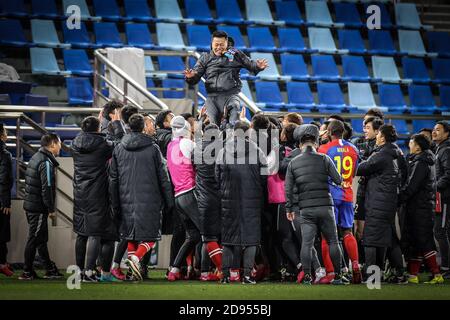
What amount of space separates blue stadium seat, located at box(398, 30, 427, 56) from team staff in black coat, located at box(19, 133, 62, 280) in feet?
33.8

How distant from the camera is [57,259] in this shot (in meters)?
11.7

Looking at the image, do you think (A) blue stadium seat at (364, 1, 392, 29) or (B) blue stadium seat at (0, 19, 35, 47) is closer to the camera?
(B) blue stadium seat at (0, 19, 35, 47)

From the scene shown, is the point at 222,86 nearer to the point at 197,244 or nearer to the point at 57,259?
the point at 197,244

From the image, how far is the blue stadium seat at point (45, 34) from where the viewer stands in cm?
1589

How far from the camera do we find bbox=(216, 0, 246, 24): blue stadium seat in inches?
688

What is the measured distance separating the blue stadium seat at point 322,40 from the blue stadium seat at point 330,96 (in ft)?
2.55

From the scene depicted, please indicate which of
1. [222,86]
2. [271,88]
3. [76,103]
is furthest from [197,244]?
[271,88]

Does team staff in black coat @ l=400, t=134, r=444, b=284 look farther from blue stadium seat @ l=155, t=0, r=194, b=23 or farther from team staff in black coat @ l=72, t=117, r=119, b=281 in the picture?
blue stadium seat @ l=155, t=0, r=194, b=23

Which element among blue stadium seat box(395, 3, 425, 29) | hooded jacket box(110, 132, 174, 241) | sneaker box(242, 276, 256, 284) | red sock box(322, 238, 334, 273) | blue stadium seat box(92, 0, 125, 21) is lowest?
sneaker box(242, 276, 256, 284)

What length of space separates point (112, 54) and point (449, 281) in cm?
617

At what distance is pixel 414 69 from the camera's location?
1822 centimetres

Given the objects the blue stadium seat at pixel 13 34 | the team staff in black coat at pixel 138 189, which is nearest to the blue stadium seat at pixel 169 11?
the blue stadium seat at pixel 13 34

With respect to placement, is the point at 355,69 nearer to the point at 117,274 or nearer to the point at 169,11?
the point at 169,11

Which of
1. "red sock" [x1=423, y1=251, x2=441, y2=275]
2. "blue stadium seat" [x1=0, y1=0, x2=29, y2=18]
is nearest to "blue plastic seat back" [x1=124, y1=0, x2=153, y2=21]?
"blue stadium seat" [x1=0, y1=0, x2=29, y2=18]
